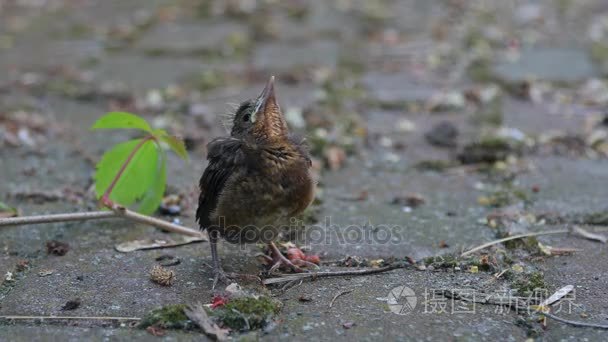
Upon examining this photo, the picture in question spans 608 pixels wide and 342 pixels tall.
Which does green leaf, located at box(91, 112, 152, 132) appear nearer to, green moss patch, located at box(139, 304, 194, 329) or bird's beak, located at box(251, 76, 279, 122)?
bird's beak, located at box(251, 76, 279, 122)

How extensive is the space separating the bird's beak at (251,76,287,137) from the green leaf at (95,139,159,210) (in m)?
0.51

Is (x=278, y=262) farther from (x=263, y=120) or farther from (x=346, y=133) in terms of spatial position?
(x=346, y=133)

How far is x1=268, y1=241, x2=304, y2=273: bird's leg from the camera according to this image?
127 inches

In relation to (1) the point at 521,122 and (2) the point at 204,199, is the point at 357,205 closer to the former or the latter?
(2) the point at 204,199

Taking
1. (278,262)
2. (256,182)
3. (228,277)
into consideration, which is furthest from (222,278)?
(256,182)

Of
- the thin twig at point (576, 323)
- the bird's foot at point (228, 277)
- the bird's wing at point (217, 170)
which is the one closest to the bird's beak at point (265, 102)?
the bird's wing at point (217, 170)

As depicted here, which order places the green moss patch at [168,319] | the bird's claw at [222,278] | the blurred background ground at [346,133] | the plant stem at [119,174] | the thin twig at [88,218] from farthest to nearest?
the plant stem at [119,174] < the thin twig at [88,218] < the bird's claw at [222,278] < the blurred background ground at [346,133] < the green moss patch at [168,319]

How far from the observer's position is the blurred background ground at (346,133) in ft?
9.60

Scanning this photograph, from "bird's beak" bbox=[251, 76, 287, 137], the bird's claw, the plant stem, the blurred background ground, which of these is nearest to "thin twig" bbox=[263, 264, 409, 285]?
the blurred background ground

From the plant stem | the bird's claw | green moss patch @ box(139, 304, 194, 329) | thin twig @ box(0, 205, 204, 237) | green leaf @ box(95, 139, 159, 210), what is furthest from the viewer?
green leaf @ box(95, 139, 159, 210)

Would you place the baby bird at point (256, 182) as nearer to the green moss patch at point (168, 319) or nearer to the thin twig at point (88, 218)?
the thin twig at point (88, 218)

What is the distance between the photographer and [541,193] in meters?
4.04

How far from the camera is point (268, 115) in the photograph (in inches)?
134

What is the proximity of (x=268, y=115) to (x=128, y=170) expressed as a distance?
71 cm
